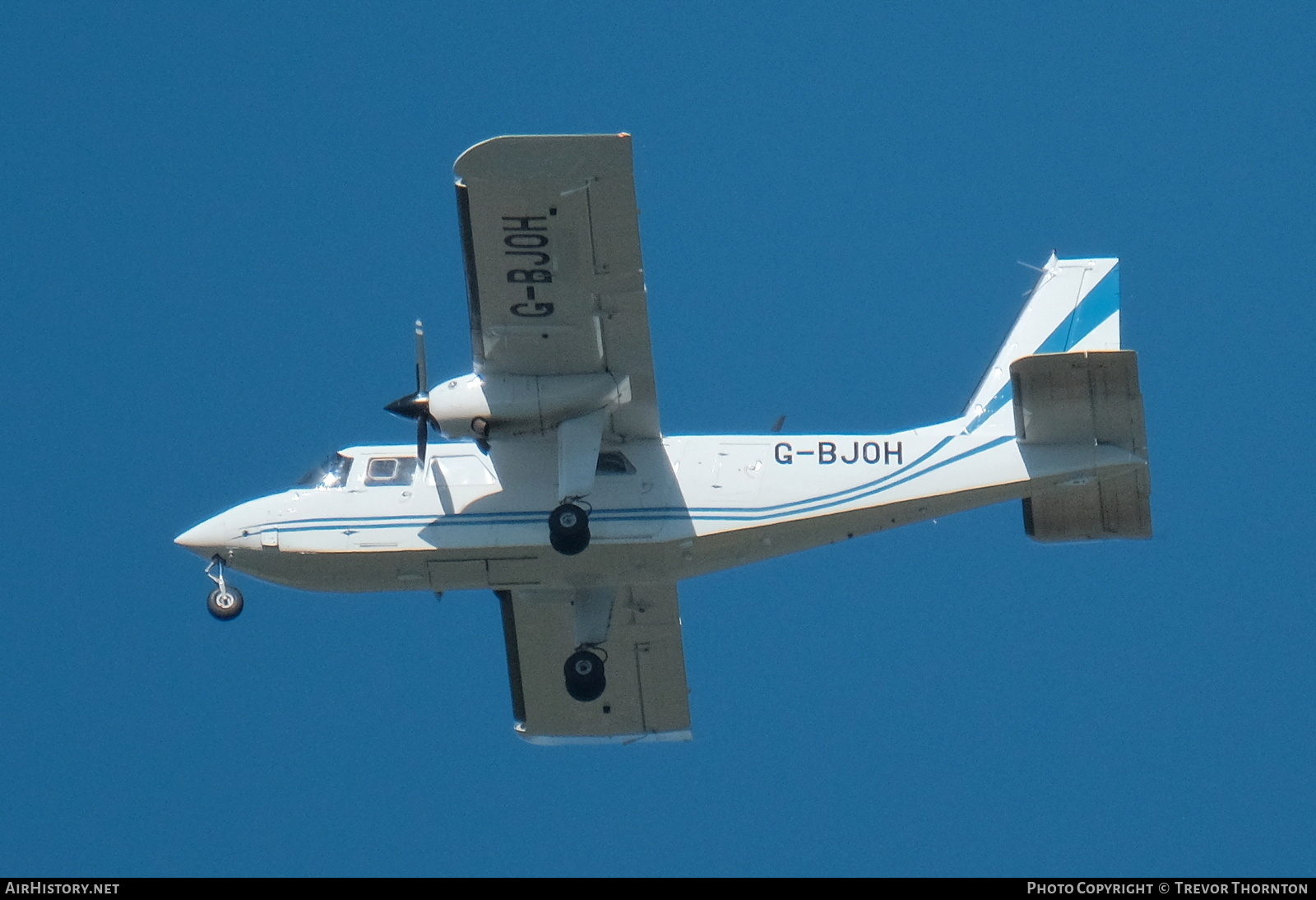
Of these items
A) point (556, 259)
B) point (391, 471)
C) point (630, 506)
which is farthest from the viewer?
point (391, 471)

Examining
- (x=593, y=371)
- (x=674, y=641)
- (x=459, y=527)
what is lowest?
(x=674, y=641)

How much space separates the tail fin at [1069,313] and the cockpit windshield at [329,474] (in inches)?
308

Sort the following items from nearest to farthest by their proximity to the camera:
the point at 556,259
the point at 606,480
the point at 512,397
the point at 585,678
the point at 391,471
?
1. the point at 556,259
2. the point at 512,397
3. the point at 606,480
4. the point at 391,471
5. the point at 585,678

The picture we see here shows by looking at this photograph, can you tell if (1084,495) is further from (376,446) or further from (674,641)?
(376,446)

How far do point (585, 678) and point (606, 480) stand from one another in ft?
8.15

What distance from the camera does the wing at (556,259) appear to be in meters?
20.3

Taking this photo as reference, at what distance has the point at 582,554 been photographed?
75.6 feet

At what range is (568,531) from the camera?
22219 millimetres

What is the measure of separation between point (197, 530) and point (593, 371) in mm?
5101

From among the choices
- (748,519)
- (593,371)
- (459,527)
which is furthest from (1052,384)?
(459,527)

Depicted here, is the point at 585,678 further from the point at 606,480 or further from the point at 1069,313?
the point at 1069,313

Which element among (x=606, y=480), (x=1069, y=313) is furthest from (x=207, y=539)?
(x=1069, y=313)

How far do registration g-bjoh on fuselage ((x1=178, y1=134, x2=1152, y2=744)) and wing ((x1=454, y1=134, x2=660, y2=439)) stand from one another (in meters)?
0.04

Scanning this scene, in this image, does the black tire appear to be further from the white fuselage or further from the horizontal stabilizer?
the horizontal stabilizer
